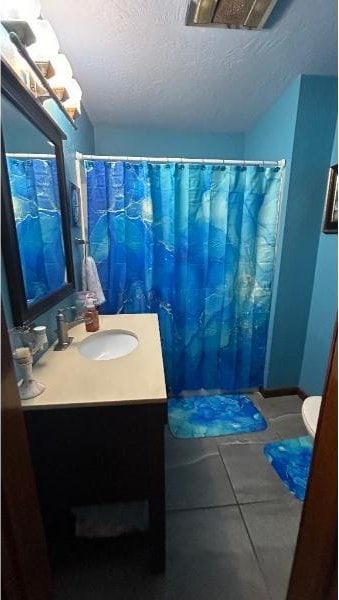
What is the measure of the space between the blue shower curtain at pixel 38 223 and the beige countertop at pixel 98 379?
0.93 feet

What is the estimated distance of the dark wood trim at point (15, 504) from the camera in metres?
0.45

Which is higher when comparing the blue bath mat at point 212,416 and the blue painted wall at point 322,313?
the blue painted wall at point 322,313

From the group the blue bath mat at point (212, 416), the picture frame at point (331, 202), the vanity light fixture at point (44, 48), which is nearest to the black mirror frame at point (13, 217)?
the vanity light fixture at point (44, 48)

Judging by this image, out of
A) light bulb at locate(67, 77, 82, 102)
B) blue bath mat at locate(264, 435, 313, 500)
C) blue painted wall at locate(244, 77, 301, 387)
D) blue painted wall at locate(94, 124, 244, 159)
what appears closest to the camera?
light bulb at locate(67, 77, 82, 102)

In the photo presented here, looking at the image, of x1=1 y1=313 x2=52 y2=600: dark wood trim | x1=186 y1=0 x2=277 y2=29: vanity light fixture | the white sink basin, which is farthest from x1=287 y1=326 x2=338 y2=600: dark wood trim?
x1=186 y1=0 x2=277 y2=29: vanity light fixture

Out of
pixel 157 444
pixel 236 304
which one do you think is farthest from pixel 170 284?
pixel 157 444

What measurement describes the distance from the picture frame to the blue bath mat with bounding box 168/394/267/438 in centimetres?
139

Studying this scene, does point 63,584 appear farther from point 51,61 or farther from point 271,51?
point 271,51

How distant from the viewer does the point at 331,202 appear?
1.62 meters

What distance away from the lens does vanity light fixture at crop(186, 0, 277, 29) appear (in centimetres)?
102

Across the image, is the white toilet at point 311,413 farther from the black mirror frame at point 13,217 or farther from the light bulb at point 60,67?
the light bulb at point 60,67

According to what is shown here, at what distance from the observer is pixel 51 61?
3.51ft

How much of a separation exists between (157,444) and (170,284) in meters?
1.18

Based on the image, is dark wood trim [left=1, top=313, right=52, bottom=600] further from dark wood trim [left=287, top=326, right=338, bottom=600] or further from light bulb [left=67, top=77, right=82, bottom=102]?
light bulb [left=67, top=77, right=82, bottom=102]
